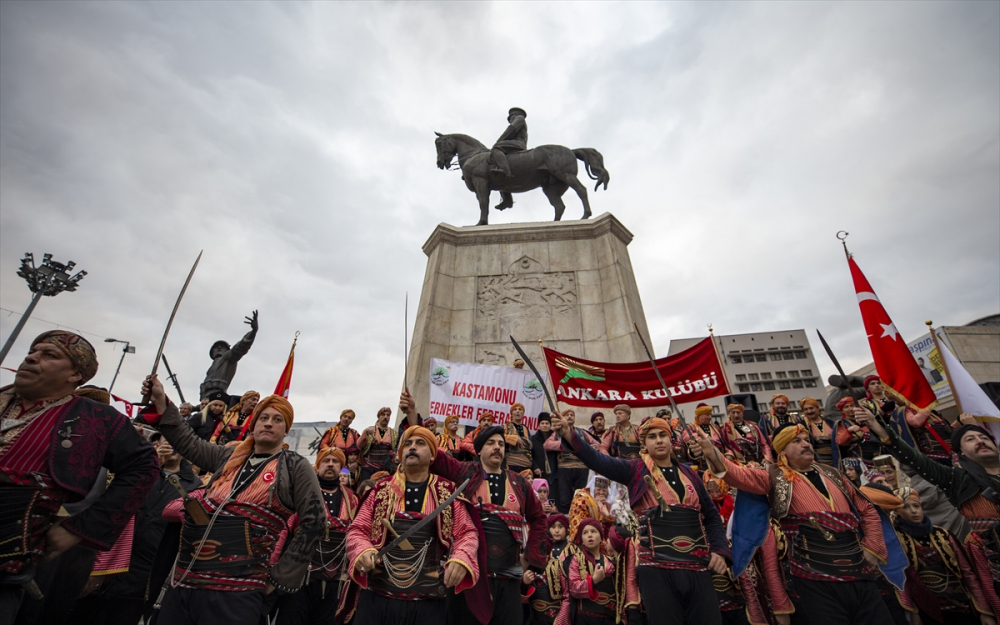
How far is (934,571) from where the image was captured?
188 inches

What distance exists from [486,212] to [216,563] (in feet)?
39.1

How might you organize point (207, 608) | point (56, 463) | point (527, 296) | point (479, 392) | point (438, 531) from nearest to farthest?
point (56, 463)
point (207, 608)
point (438, 531)
point (479, 392)
point (527, 296)

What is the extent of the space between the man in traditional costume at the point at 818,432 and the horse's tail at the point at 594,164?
8.63m

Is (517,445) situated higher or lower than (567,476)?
higher

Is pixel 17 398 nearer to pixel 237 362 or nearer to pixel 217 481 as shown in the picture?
pixel 217 481

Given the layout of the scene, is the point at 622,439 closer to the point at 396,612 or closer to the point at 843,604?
the point at 843,604

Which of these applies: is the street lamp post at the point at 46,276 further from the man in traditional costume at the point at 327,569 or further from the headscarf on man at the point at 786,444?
the headscarf on man at the point at 786,444

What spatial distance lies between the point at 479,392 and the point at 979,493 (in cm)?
641

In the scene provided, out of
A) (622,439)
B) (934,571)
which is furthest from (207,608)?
(934,571)

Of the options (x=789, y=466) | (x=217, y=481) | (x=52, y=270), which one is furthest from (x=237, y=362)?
(x=789, y=466)

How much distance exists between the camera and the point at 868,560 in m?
4.05

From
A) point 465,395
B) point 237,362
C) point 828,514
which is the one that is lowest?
point 828,514

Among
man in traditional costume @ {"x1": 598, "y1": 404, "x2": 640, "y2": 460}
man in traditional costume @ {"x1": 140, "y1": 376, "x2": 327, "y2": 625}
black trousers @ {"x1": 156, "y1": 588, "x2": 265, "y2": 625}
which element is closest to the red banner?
man in traditional costume @ {"x1": 598, "y1": 404, "x2": 640, "y2": 460}

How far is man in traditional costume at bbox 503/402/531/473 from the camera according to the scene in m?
7.50
